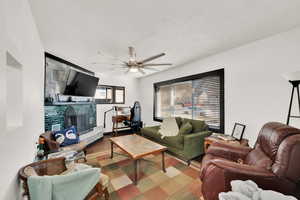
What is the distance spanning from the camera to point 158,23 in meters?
1.65

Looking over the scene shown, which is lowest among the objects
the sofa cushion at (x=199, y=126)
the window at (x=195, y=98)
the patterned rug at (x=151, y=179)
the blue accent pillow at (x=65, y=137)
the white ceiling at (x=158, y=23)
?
the patterned rug at (x=151, y=179)

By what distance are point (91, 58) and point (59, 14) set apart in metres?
1.51

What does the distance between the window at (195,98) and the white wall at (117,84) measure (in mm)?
1232

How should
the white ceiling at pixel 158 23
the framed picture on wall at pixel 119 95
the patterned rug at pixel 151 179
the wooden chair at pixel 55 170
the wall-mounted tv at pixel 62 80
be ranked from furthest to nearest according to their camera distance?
the framed picture on wall at pixel 119 95, the wall-mounted tv at pixel 62 80, the patterned rug at pixel 151 179, the white ceiling at pixel 158 23, the wooden chair at pixel 55 170

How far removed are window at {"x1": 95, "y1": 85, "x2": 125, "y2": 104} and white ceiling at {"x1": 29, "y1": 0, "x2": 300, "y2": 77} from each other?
211 cm

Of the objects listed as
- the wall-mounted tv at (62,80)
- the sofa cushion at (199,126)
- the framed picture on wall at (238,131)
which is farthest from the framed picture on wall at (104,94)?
the framed picture on wall at (238,131)

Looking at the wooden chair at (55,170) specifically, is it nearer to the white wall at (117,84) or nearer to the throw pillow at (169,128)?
the throw pillow at (169,128)

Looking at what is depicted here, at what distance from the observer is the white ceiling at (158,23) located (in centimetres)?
134

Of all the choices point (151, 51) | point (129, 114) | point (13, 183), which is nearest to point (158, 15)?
point (151, 51)

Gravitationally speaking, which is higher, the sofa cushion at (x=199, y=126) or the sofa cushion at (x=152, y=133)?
the sofa cushion at (x=199, y=126)

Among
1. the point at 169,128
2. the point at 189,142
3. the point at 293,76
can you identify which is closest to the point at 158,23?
the point at 293,76

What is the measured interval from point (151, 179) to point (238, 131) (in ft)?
6.30

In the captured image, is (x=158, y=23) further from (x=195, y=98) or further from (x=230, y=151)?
(x=195, y=98)

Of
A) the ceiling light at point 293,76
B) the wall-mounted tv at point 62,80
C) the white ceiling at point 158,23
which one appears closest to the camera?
the white ceiling at point 158,23
